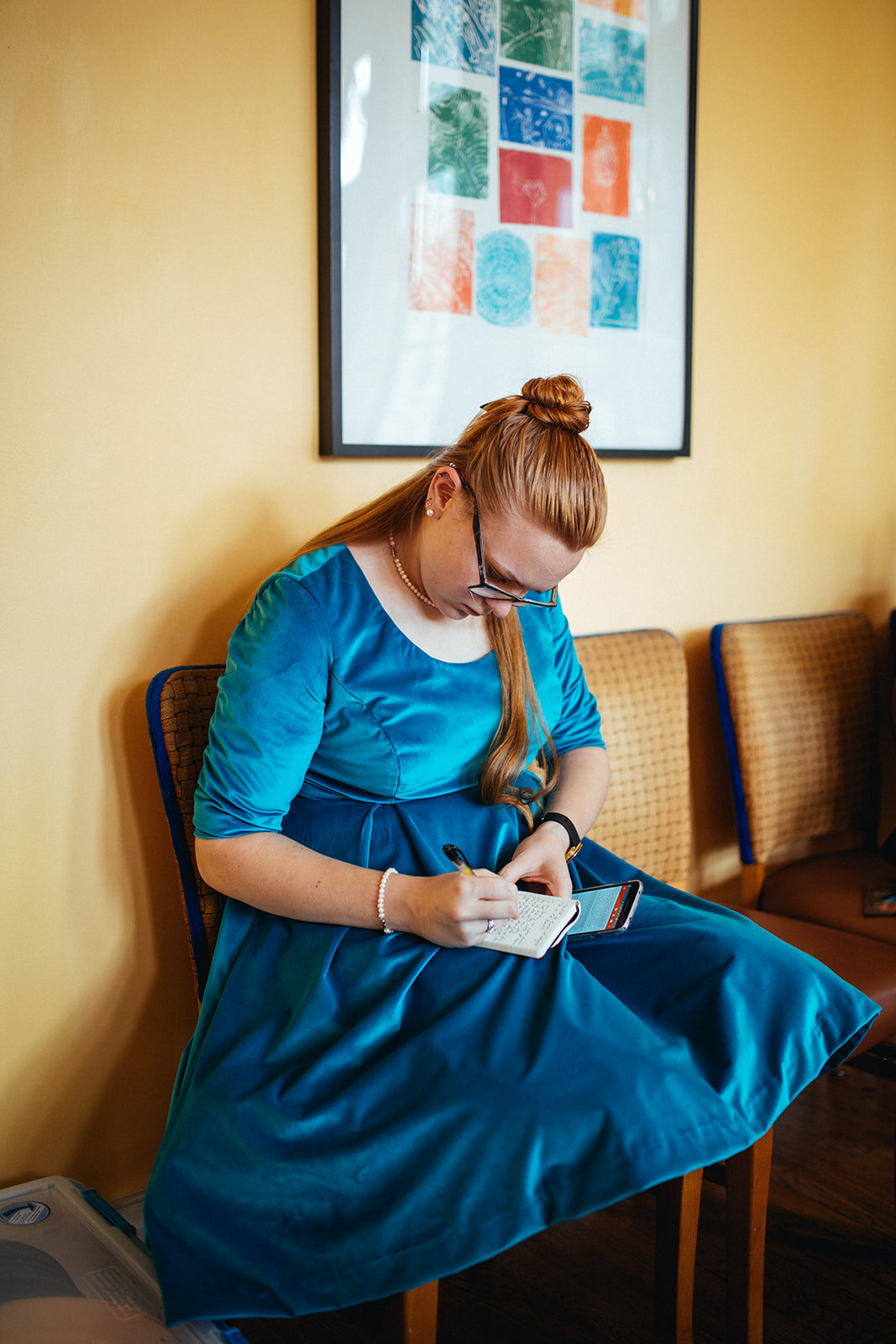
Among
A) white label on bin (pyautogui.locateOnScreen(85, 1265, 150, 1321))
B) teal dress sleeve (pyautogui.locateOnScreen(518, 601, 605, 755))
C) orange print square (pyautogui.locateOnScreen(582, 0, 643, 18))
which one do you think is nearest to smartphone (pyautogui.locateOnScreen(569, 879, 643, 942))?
teal dress sleeve (pyautogui.locateOnScreen(518, 601, 605, 755))

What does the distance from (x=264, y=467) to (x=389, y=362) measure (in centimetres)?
27

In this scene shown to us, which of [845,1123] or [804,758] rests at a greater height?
[804,758]

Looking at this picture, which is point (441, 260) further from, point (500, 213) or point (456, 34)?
point (456, 34)

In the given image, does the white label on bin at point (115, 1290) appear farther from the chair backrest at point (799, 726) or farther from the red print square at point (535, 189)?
the red print square at point (535, 189)

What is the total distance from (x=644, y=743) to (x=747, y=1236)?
0.82 meters

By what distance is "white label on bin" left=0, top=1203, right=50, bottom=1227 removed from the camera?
1.25m

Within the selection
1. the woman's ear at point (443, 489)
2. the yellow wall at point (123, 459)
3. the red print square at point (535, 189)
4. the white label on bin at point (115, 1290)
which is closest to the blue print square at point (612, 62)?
the red print square at point (535, 189)

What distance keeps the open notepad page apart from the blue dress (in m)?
0.02

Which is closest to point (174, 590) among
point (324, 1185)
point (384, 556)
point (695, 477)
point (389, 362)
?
point (384, 556)

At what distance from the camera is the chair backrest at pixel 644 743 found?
178cm

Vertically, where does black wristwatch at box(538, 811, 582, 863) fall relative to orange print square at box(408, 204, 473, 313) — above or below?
below

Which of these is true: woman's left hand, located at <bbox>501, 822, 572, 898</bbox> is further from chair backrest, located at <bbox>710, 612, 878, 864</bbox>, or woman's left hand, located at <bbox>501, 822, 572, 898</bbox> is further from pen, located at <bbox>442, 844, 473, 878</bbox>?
chair backrest, located at <bbox>710, 612, 878, 864</bbox>

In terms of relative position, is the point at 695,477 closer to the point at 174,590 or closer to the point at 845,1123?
the point at 174,590

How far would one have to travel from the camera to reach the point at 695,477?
205 centimetres
